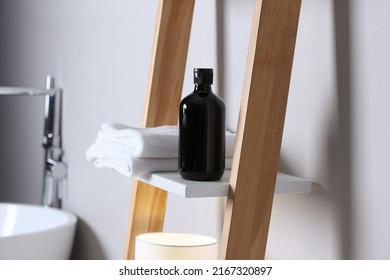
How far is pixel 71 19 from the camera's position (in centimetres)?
215

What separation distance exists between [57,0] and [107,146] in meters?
1.25

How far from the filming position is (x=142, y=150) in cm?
106

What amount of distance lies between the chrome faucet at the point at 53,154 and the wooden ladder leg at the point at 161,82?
96 centimetres

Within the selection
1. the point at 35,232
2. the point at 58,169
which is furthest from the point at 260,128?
the point at 58,169

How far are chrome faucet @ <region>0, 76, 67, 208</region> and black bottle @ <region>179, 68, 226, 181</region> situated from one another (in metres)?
1.25

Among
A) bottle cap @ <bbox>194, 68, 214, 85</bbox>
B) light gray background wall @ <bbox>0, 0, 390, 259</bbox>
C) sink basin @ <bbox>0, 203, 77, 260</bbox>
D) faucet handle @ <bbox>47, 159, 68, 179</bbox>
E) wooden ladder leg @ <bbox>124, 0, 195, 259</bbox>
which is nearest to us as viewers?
light gray background wall @ <bbox>0, 0, 390, 259</bbox>

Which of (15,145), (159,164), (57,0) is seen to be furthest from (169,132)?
(15,145)

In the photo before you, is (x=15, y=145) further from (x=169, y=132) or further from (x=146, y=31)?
(x=169, y=132)

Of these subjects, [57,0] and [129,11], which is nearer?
[129,11]

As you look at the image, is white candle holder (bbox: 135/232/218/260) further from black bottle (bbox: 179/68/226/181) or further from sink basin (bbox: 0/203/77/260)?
sink basin (bbox: 0/203/77/260)

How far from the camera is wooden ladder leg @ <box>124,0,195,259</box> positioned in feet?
4.19

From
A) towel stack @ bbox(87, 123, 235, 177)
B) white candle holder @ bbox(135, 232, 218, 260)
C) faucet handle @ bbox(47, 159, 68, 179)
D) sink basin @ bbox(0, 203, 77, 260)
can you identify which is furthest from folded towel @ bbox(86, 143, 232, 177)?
faucet handle @ bbox(47, 159, 68, 179)

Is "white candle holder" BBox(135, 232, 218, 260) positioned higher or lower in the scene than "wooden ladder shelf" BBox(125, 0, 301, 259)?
lower

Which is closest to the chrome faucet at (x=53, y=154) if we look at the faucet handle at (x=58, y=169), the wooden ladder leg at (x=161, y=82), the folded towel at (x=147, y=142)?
the faucet handle at (x=58, y=169)
